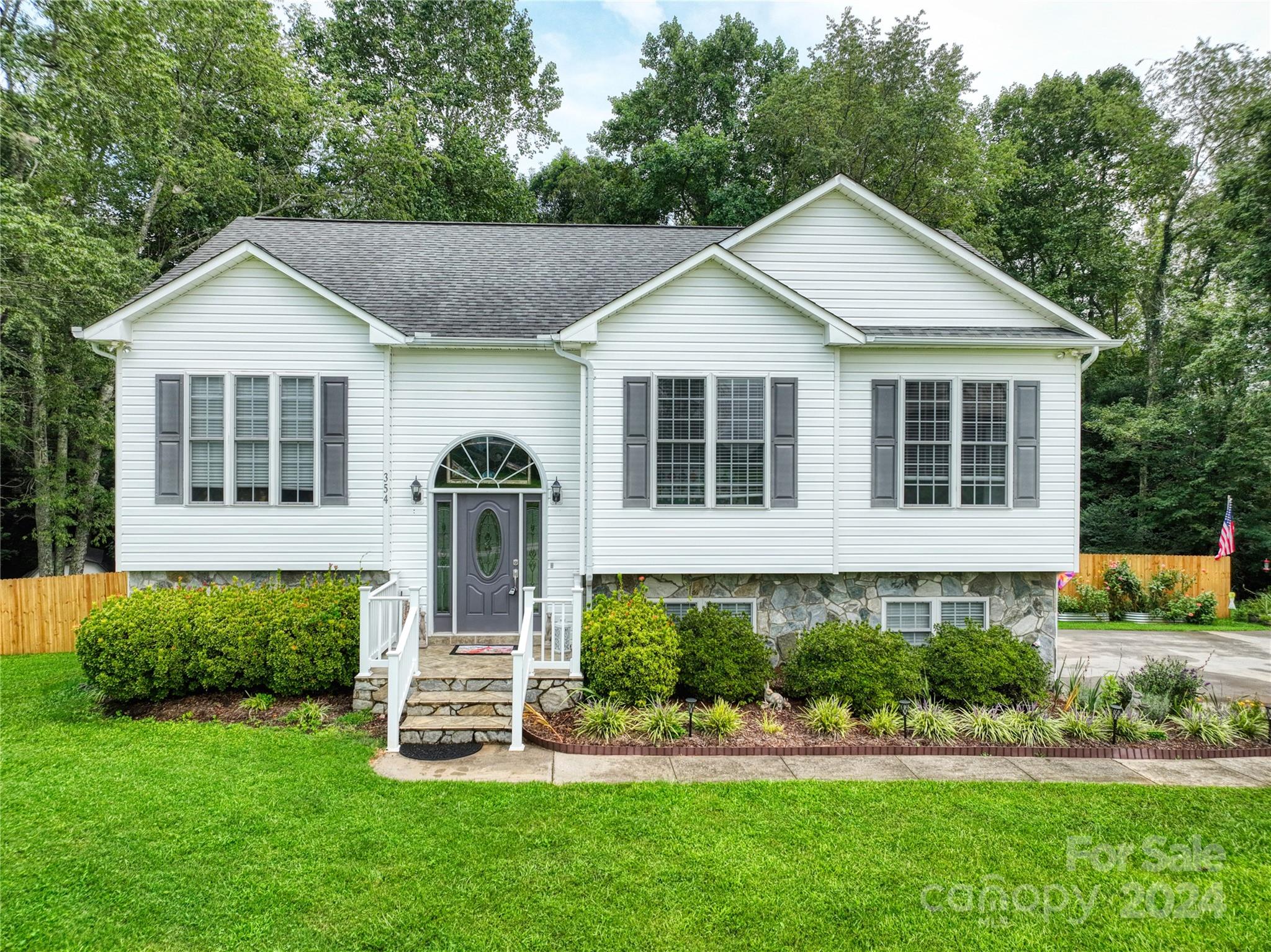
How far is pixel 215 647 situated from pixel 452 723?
3.09m

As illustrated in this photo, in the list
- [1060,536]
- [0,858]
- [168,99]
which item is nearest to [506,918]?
[0,858]

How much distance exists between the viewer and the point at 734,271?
8742mm

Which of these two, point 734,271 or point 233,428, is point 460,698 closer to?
point 233,428

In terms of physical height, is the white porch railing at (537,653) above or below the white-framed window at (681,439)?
below

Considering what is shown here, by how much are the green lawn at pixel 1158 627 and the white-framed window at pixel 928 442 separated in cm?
921

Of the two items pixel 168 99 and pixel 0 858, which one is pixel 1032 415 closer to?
pixel 0 858

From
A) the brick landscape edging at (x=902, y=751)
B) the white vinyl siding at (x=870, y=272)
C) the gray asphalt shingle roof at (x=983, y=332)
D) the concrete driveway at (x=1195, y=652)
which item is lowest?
the concrete driveway at (x=1195, y=652)

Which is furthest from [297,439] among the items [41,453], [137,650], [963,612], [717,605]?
[41,453]

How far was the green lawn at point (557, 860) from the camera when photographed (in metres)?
3.88

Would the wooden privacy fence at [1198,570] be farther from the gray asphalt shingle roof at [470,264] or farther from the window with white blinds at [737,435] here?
the gray asphalt shingle roof at [470,264]

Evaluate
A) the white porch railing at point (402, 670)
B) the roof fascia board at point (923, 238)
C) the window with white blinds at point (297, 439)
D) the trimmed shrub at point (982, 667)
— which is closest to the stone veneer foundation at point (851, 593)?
the trimmed shrub at point (982, 667)

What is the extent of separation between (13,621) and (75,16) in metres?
10.8

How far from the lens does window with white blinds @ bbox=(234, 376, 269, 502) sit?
8.86 metres

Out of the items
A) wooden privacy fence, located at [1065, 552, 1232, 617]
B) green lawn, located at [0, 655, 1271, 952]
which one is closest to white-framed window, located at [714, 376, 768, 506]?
green lawn, located at [0, 655, 1271, 952]
